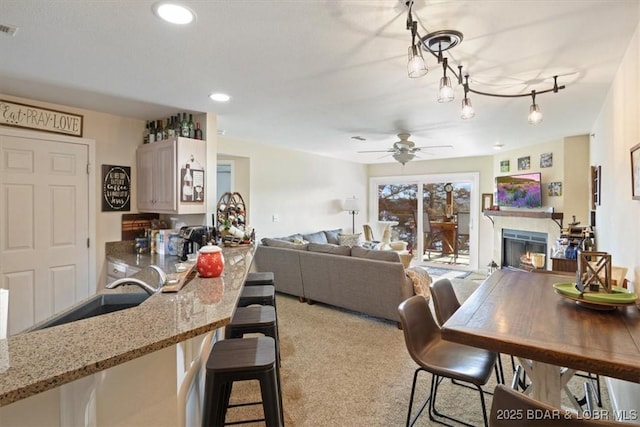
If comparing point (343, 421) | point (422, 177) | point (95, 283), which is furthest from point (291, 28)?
point (422, 177)

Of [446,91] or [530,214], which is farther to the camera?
[530,214]

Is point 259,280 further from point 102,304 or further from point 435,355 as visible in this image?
point 435,355

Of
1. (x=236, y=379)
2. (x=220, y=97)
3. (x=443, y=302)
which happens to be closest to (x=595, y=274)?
(x=443, y=302)

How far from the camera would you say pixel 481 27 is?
1.76m

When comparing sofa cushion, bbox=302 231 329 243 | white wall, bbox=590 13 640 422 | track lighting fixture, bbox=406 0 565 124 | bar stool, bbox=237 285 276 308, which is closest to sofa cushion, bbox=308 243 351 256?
sofa cushion, bbox=302 231 329 243

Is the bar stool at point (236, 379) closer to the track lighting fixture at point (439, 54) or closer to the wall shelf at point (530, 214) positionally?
the track lighting fixture at point (439, 54)

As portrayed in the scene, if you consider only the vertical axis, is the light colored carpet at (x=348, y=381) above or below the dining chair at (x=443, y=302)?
below

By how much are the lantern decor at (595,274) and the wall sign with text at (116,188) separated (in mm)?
3889

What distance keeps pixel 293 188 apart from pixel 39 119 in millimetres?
3616

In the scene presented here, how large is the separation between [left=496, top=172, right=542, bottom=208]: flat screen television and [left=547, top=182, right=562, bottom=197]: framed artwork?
0.12m

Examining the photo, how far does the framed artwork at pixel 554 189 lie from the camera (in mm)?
4824

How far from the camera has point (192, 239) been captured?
3172 millimetres

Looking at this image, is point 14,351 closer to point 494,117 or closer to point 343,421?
point 343,421

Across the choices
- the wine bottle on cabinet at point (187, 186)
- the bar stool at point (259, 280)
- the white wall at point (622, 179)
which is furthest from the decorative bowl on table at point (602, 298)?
A: the wine bottle on cabinet at point (187, 186)
